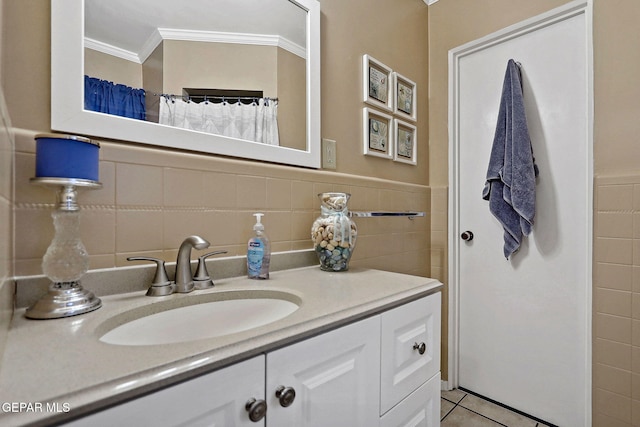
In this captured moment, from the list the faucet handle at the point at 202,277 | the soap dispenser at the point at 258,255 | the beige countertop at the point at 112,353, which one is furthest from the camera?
the soap dispenser at the point at 258,255

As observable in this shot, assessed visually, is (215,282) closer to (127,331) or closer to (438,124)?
(127,331)

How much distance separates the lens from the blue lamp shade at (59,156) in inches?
23.7

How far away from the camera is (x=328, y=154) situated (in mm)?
1295

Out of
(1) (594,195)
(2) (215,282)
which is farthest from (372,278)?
(1) (594,195)

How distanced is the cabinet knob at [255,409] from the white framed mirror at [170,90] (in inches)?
27.2

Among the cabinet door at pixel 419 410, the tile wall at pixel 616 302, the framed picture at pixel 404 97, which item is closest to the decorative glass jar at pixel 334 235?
the cabinet door at pixel 419 410

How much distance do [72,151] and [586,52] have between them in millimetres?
1935

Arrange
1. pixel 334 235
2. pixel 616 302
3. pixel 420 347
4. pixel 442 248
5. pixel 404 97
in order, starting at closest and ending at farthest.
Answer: pixel 420 347 < pixel 334 235 < pixel 616 302 < pixel 404 97 < pixel 442 248

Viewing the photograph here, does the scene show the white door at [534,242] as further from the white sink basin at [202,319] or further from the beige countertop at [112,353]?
the white sink basin at [202,319]

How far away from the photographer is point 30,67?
682 millimetres

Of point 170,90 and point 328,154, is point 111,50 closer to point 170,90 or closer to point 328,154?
point 170,90

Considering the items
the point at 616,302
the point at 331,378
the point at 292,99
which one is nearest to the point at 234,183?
the point at 292,99

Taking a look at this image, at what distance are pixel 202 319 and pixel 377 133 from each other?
3.83 ft

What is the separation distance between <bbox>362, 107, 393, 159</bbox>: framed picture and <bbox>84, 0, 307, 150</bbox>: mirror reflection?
373mm
